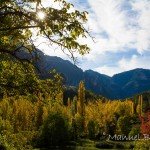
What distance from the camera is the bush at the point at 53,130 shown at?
92.6 meters

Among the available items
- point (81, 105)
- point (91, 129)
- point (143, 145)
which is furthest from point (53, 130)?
point (143, 145)

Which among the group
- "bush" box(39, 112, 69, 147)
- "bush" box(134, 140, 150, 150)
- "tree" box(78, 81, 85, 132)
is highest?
"tree" box(78, 81, 85, 132)

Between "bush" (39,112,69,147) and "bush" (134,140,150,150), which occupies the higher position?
"bush" (39,112,69,147)

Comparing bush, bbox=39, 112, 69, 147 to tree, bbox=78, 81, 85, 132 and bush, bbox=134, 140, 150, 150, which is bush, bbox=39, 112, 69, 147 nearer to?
tree, bbox=78, 81, 85, 132

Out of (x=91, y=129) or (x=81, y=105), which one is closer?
(x=91, y=129)

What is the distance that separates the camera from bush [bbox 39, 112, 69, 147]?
304ft

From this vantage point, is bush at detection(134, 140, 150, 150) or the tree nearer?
bush at detection(134, 140, 150, 150)

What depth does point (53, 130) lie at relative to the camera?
92.1 m

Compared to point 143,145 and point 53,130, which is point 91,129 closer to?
point 53,130

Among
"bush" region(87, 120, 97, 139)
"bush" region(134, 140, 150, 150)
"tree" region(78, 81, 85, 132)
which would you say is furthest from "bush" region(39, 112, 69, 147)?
"bush" region(134, 140, 150, 150)

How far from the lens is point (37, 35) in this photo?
19.4 meters

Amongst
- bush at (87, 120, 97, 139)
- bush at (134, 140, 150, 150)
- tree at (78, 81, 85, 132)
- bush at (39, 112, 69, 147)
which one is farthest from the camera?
tree at (78, 81, 85, 132)

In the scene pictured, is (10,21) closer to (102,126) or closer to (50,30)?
(50,30)

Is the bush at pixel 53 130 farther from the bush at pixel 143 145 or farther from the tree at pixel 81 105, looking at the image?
the bush at pixel 143 145
